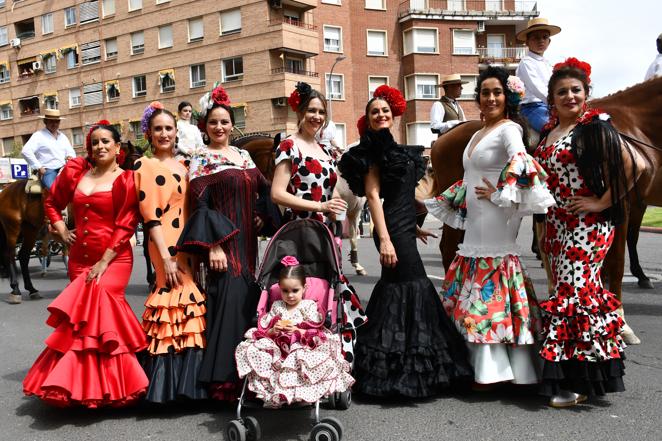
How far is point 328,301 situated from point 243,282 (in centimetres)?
70

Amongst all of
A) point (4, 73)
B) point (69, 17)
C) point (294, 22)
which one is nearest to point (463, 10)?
point (294, 22)

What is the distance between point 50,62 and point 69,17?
3628 millimetres

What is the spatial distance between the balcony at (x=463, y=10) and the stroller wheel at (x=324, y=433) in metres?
36.5

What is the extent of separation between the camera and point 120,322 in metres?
4.13

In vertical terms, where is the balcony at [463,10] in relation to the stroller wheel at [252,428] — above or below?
above

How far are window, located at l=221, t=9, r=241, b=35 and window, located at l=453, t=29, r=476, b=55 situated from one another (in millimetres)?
14103

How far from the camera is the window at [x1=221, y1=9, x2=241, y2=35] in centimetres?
3394

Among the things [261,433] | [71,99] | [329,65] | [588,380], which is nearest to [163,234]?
[261,433]

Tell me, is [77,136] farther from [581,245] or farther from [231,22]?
[581,245]

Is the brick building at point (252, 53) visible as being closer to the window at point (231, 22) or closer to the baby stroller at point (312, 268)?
the window at point (231, 22)

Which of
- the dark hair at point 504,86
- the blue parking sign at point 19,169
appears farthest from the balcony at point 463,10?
the dark hair at point 504,86

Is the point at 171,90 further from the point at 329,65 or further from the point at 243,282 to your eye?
the point at 243,282

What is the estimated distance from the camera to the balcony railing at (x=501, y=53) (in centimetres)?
3941

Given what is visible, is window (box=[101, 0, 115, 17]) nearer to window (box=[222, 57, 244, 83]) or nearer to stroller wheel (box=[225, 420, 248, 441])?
window (box=[222, 57, 244, 83])
